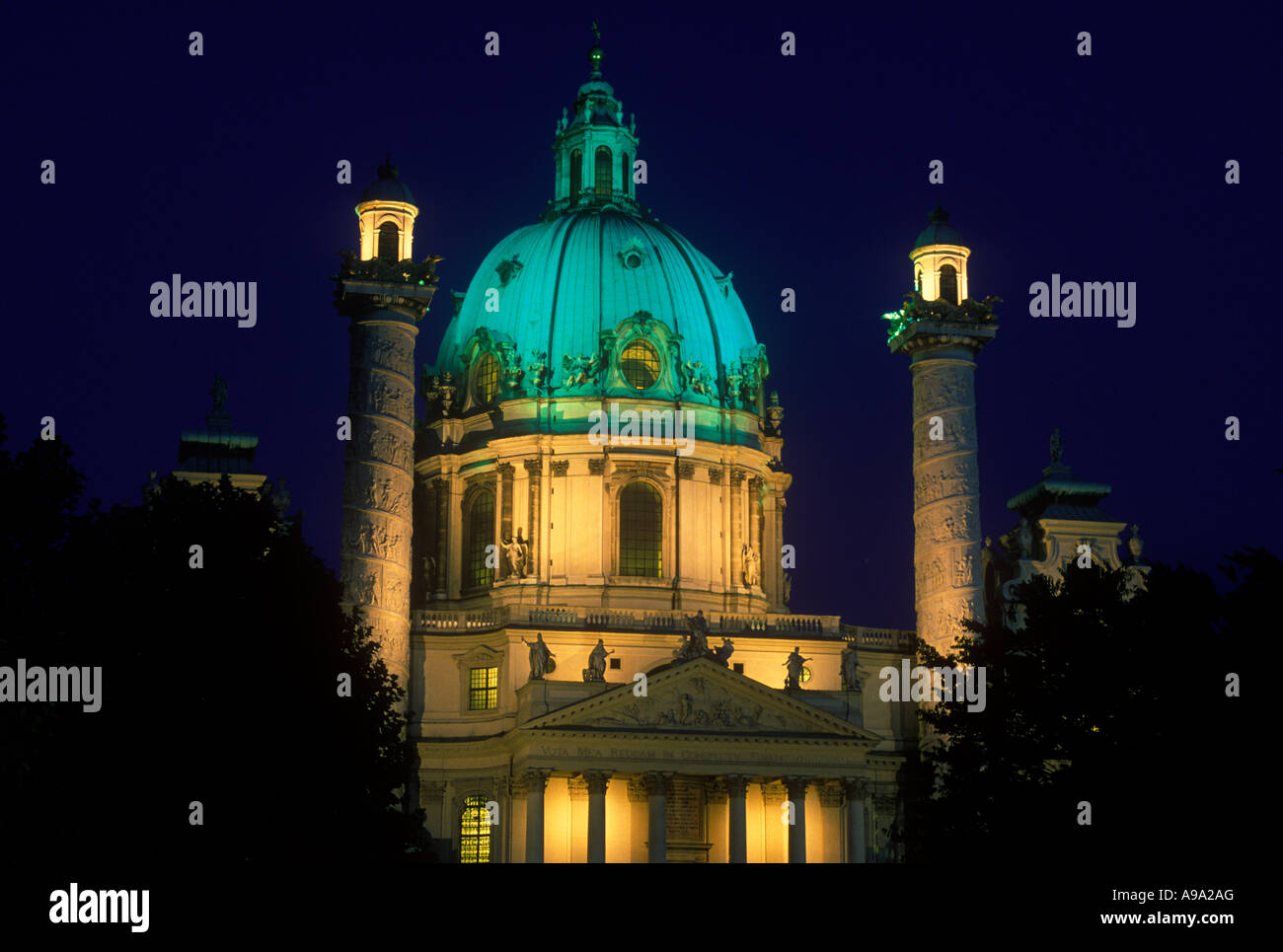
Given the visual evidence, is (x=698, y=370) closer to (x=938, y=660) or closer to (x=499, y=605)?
(x=499, y=605)

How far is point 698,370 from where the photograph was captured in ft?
271

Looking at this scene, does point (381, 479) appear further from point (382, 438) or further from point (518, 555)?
point (518, 555)

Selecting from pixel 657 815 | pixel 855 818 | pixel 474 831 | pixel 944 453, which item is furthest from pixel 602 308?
pixel 855 818

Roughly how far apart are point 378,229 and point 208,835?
3022 cm

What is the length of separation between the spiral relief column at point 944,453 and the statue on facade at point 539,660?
13.4 metres

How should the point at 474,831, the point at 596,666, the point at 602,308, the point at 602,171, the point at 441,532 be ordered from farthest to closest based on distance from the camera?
1. the point at 602,171
2. the point at 602,308
3. the point at 441,532
4. the point at 474,831
5. the point at 596,666

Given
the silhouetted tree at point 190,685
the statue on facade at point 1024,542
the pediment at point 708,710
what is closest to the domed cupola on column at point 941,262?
the statue on facade at point 1024,542

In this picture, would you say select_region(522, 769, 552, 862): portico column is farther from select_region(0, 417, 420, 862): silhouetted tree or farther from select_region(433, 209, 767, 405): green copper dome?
select_region(433, 209, 767, 405): green copper dome

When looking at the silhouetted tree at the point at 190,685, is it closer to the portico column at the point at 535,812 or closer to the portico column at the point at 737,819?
the portico column at the point at 535,812

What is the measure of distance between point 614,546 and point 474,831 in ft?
46.6

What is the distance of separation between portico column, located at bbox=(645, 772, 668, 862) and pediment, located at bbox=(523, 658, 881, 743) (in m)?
1.65

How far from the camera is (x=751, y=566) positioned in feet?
263
